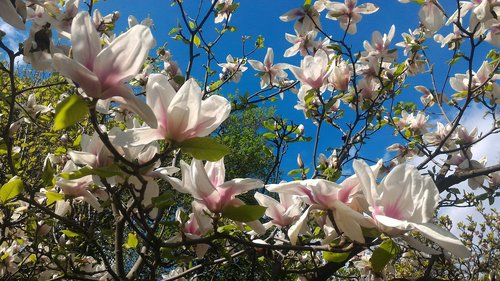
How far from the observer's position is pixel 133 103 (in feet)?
2.99

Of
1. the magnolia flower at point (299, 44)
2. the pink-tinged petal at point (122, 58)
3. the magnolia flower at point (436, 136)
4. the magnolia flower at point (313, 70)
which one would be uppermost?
the magnolia flower at point (299, 44)

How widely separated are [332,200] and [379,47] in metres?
2.06

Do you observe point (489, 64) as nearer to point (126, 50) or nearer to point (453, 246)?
point (453, 246)

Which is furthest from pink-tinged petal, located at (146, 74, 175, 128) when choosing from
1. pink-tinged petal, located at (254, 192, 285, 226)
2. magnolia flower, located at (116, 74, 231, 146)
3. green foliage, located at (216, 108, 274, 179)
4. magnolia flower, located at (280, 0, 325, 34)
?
green foliage, located at (216, 108, 274, 179)

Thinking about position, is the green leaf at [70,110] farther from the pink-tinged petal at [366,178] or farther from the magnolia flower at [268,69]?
the magnolia flower at [268,69]

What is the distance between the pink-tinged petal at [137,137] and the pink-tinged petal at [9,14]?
38 cm

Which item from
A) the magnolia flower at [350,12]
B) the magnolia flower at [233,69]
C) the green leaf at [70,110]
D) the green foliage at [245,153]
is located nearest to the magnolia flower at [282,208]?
the green leaf at [70,110]

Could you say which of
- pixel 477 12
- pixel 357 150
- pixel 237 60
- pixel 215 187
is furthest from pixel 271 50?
pixel 215 187

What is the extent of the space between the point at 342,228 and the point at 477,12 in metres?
1.71

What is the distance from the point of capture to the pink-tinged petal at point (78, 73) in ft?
2.71

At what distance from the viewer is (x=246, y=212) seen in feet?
3.55

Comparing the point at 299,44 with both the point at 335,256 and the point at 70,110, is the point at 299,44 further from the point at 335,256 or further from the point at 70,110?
the point at 70,110

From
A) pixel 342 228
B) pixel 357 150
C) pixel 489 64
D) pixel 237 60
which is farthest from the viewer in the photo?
pixel 237 60

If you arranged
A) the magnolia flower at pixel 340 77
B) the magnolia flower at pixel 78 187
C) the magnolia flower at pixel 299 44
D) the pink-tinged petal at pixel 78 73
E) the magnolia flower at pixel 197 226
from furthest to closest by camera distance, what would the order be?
the magnolia flower at pixel 299 44
the magnolia flower at pixel 340 77
the magnolia flower at pixel 78 187
the magnolia flower at pixel 197 226
the pink-tinged petal at pixel 78 73
